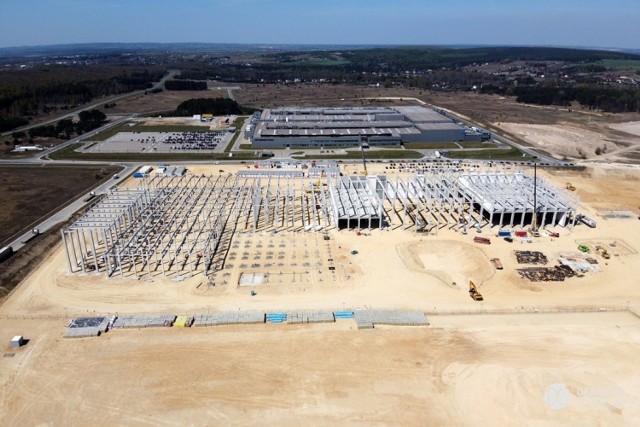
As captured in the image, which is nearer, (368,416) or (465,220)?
(368,416)

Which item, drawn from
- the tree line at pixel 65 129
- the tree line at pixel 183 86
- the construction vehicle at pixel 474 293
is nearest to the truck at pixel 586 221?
the construction vehicle at pixel 474 293

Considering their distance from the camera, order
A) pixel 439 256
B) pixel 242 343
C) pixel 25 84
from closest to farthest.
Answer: pixel 242 343 → pixel 439 256 → pixel 25 84

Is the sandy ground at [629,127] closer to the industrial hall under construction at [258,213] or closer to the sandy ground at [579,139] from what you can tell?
the sandy ground at [579,139]

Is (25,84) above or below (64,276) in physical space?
above

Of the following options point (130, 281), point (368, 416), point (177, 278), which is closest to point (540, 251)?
point (368, 416)

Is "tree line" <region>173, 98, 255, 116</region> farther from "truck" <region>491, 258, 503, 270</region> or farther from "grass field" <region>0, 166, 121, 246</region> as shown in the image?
"truck" <region>491, 258, 503, 270</region>

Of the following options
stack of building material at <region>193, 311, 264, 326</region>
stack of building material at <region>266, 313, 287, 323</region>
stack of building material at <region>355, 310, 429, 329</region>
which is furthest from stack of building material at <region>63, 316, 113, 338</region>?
stack of building material at <region>355, 310, 429, 329</region>

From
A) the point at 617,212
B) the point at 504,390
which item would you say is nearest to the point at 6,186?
the point at 504,390

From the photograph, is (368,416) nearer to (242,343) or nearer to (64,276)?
(242,343)

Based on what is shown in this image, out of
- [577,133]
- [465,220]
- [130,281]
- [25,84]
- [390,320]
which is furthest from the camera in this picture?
[25,84]
